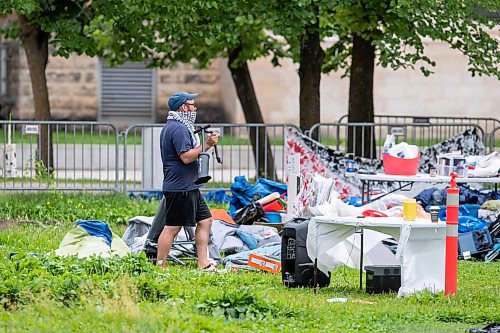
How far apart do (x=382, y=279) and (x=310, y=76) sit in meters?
9.52

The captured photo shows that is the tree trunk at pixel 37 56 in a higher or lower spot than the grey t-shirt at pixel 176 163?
higher

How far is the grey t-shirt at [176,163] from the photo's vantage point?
→ 11.9 m

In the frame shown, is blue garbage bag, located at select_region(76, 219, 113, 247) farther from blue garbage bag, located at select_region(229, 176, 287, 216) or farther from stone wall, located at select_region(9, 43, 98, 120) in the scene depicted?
stone wall, located at select_region(9, 43, 98, 120)

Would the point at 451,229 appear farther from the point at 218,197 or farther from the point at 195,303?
the point at 218,197

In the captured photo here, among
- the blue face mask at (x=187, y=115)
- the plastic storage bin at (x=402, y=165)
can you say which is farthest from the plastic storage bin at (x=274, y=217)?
the blue face mask at (x=187, y=115)

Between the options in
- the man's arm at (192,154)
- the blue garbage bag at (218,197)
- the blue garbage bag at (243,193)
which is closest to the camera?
the man's arm at (192,154)

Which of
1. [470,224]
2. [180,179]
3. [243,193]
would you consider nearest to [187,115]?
[180,179]

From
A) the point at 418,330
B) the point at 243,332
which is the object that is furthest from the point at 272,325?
the point at 418,330

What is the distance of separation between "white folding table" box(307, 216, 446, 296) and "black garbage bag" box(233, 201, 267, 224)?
3.73m

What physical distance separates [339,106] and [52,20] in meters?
13.6

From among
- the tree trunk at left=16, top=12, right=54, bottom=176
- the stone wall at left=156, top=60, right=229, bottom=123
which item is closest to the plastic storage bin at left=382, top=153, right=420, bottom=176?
the tree trunk at left=16, top=12, right=54, bottom=176

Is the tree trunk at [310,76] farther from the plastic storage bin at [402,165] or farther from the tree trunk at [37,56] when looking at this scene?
the plastic storage bin at [402,165]

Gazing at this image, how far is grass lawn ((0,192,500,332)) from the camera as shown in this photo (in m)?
8.39

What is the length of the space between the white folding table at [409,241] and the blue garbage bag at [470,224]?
10.7ft
